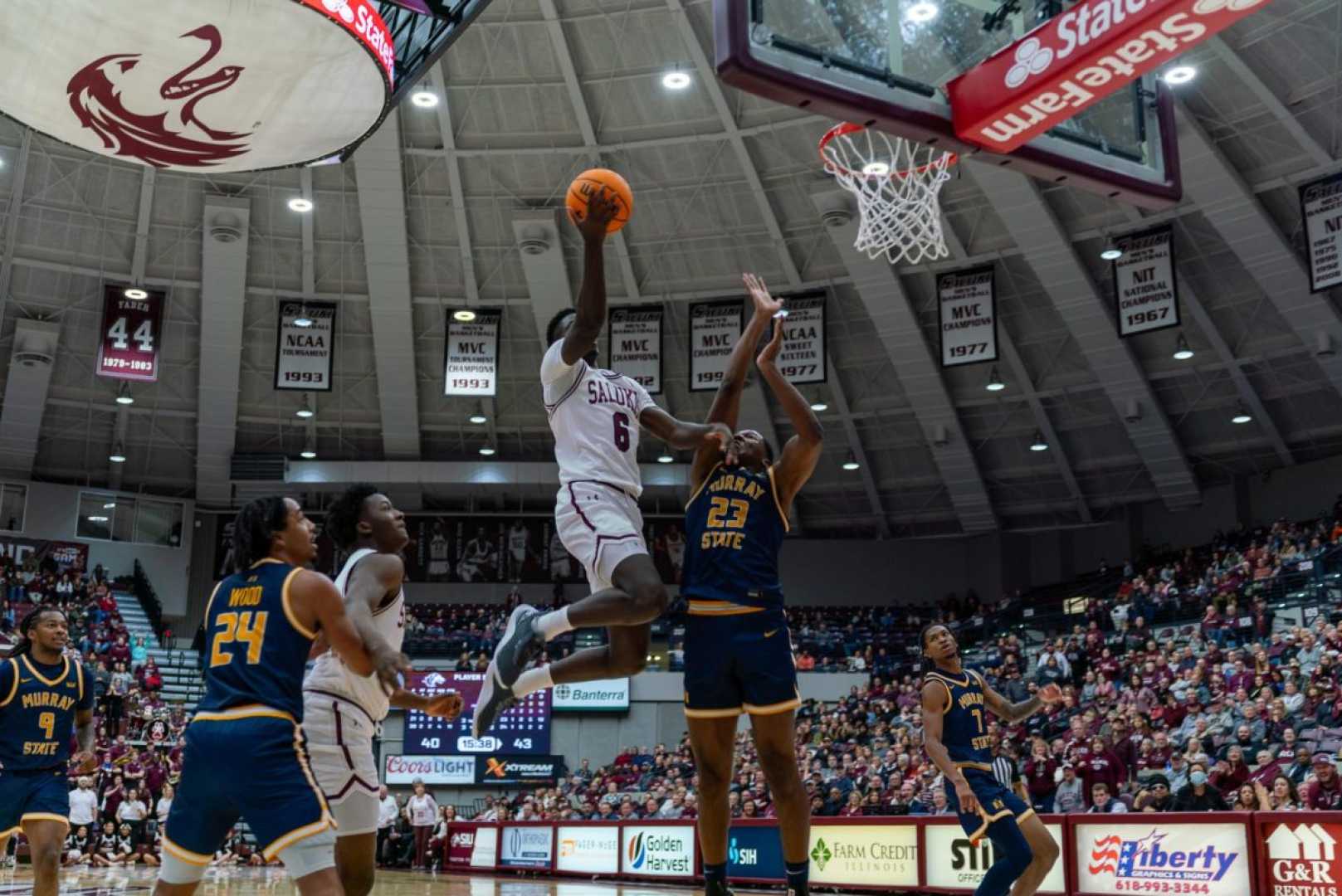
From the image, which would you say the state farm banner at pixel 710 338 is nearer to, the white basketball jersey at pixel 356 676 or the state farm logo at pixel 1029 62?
the state farm logo at pixel 1029 62

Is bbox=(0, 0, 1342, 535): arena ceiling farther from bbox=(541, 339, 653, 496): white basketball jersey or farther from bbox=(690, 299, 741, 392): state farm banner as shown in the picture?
bbox=(541, 339, 653, 496): white basketball jersey

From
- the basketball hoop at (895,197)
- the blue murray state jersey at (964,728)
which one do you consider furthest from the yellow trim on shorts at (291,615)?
the basketball hoop at (895,197)

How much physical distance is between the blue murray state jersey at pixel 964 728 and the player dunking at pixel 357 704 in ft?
13.5

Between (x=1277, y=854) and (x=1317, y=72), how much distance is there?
16.7 metres

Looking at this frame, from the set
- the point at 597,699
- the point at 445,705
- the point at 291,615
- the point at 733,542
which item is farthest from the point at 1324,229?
the point at 291,615

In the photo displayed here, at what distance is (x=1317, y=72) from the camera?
74.9ft

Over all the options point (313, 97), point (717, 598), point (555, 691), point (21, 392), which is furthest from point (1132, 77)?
point (21, 392)

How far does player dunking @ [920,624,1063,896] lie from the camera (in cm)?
803

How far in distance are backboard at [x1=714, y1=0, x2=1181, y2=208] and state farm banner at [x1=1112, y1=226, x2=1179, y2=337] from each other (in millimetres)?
15367

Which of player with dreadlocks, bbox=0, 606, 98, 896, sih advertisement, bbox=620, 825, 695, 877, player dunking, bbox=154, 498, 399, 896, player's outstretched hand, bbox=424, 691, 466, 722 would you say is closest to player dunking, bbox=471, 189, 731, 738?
player's outstretched hand, bbox=424, 691, 466, 722

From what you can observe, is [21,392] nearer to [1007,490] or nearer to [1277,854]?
[1007,490]

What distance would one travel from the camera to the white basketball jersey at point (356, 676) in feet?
18.2

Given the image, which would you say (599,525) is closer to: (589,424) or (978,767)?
(589,424)

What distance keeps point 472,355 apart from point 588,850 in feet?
43.6
